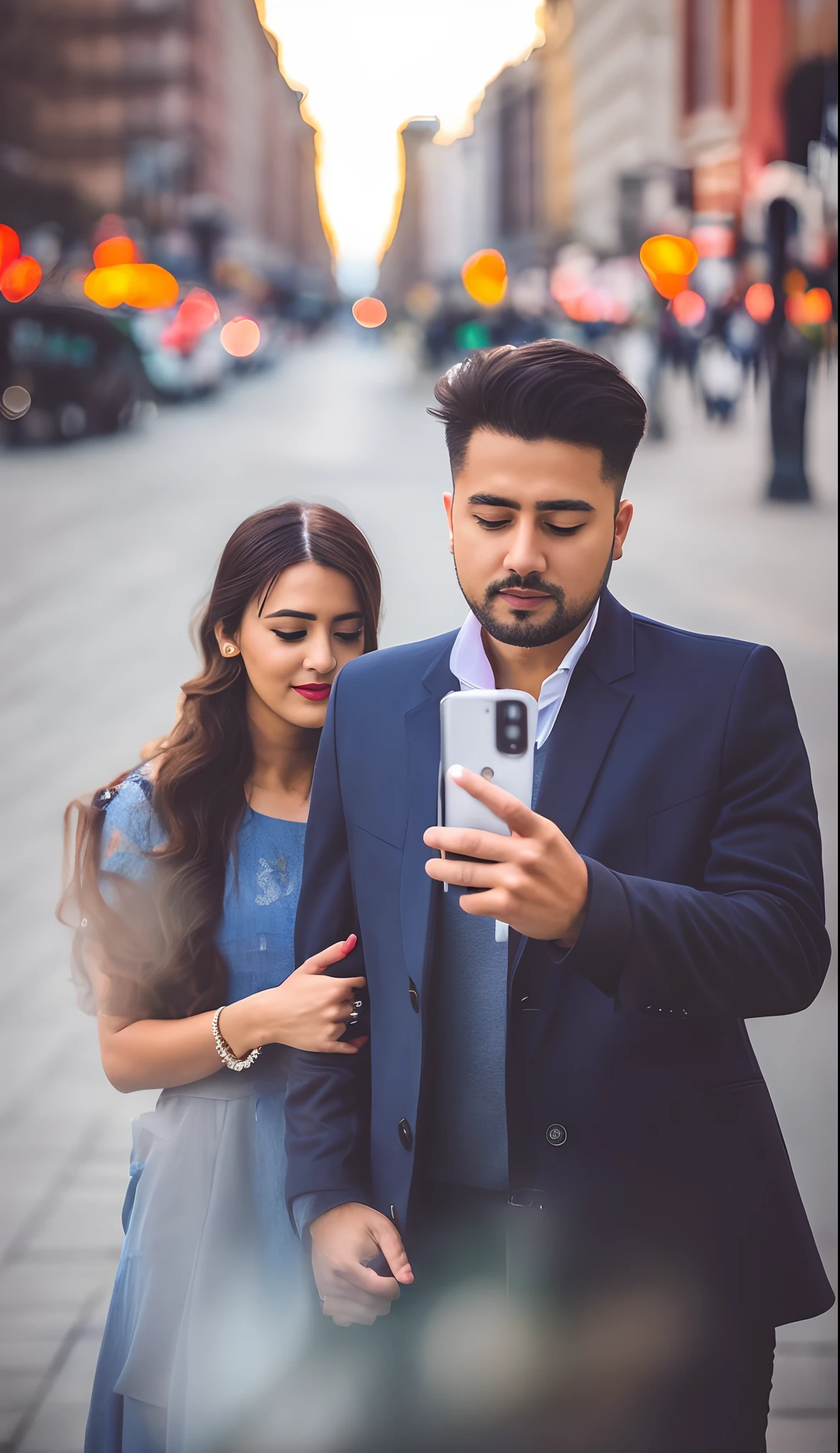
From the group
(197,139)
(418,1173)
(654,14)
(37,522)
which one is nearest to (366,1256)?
(418,1173)

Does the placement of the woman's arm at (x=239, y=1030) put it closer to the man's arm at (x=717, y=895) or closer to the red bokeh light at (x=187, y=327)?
the man's arm at (x=717, y=895)

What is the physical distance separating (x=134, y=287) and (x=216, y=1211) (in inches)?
1133

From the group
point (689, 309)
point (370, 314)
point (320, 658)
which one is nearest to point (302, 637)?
point (320, 658)

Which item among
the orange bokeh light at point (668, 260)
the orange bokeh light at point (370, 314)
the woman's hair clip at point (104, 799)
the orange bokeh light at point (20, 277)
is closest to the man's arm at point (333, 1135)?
the woman's hair clip at point (104, 799)

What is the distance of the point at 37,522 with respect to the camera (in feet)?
49.5

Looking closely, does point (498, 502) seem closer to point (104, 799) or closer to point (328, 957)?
point (328, 957)

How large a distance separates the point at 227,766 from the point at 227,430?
2217 cm

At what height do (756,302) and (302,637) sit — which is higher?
(756,302)

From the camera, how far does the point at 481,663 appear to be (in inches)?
65.2

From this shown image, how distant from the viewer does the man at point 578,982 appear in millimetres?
1503

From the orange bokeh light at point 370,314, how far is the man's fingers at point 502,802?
136 meters

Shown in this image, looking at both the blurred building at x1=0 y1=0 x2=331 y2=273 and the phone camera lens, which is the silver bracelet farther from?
the blurred building at x1=0 y1=0 x2=331 y2=273

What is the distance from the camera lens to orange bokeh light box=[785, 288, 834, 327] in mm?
10156

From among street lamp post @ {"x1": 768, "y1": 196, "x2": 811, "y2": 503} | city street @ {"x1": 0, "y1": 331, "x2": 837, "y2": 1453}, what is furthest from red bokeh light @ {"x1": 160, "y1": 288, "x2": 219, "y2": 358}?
street lamp post @ {"x1": 768, "y1": 196, "x2": 811, "y2": 503}
